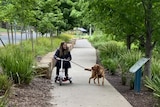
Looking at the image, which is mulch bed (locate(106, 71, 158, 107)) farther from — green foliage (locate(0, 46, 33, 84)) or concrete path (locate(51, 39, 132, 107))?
green foliage (locate(0, 46, 33, 84))

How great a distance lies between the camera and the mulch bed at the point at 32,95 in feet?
25.1

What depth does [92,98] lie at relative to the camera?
876 centimetres

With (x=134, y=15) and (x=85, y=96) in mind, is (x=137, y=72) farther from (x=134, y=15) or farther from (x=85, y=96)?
(x=134, y=15)

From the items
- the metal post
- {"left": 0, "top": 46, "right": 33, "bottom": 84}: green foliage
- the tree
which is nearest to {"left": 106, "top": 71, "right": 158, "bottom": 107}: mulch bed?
the metal post

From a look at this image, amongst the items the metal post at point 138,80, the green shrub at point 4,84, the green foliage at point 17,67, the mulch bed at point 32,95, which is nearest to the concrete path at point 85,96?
the mulch bed at point 32,95

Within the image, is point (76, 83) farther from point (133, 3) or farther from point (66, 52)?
point (133, 3)

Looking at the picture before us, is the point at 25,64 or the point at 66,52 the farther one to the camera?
the point at 66,52

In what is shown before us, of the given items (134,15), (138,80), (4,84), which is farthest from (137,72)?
→ (4,84)

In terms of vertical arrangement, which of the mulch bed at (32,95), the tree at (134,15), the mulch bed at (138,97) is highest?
the tree at (134,15)

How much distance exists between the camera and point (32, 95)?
870 cm

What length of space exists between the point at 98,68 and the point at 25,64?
2.47 m

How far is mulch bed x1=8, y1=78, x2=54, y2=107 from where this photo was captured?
764 cm

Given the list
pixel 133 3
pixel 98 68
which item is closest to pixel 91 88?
pixel 98 68

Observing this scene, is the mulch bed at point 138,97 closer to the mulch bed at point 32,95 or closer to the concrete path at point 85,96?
the concrete path at point 85,96
